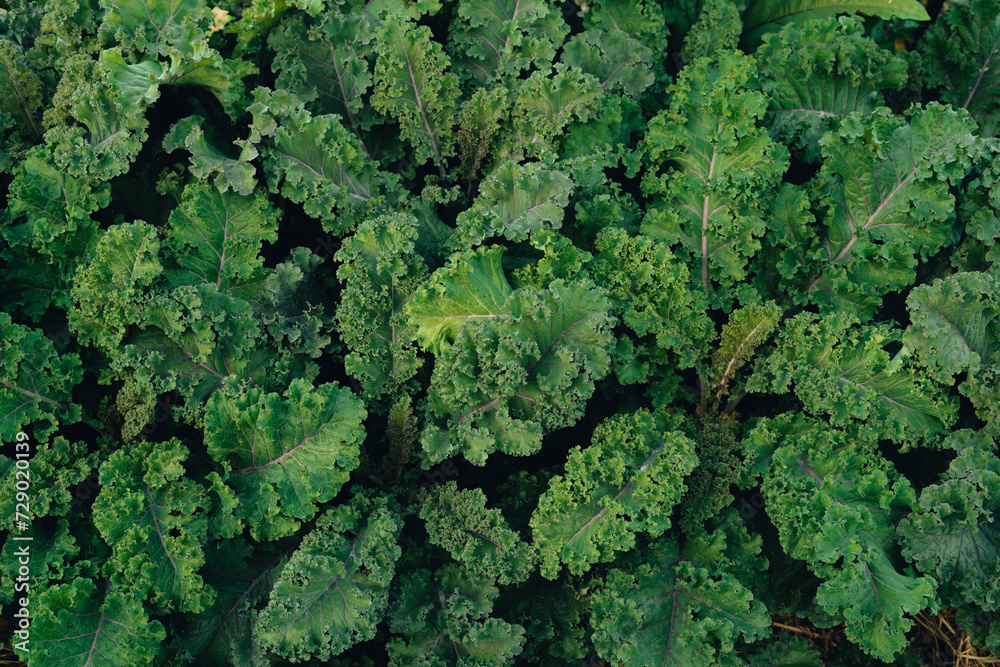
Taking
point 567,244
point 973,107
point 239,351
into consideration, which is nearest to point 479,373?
point 567,244

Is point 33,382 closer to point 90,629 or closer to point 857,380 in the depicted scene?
point 90,629

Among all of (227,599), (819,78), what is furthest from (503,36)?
(227,599)

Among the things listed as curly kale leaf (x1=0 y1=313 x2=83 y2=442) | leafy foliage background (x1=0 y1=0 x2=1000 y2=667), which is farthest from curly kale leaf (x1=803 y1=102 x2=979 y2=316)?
curly kale leaf (x1=0 y1=313 x2=83 y2=442)

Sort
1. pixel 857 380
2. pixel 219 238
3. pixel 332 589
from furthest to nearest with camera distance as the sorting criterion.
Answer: pixel 219 238, pixel 857 380, pixel 332 589

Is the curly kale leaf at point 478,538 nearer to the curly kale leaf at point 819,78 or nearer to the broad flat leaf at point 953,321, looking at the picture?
the broad flat leaf at point 953,321

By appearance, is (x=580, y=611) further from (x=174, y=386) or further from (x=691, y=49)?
(x=691, y=49)

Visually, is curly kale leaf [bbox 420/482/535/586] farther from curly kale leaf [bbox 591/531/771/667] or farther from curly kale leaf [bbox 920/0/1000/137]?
curly kale leaf [bbox 920/0/1000/137]

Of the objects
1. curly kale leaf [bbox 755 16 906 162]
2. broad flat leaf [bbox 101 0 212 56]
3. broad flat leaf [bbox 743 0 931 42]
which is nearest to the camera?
broad flat leaf [bbox 101 0 212 56]
